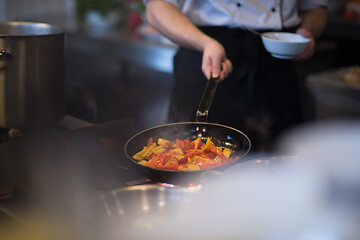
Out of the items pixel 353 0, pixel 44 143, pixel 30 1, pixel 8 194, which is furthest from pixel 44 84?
pixel 353 0

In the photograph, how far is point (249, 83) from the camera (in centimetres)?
151

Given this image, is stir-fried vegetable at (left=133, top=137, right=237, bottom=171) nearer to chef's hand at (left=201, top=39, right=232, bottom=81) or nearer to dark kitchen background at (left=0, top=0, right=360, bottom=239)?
dark kitchen background at (left=0, top=0, right=360, bottom=239)

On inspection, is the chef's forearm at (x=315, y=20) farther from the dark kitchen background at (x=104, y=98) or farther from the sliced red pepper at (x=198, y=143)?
the sliced red pepper at (x=198, y=143)

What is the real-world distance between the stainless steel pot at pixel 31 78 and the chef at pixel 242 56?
0.39 meters

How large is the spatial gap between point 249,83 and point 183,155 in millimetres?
712

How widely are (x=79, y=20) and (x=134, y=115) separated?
2429 millimetres

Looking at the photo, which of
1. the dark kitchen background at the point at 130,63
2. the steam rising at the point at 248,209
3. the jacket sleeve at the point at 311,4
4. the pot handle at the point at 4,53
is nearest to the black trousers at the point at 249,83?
the dark kitchen background at the point at 130,63

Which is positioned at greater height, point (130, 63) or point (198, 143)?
point (198, 143)

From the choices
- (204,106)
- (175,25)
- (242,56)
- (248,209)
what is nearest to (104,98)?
(175,25)

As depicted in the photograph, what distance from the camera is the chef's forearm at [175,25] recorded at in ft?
4.34

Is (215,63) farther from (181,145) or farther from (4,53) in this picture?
(4,53)

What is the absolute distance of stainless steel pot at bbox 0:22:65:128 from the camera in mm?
1066

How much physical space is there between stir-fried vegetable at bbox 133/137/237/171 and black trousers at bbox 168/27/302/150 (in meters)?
0.50

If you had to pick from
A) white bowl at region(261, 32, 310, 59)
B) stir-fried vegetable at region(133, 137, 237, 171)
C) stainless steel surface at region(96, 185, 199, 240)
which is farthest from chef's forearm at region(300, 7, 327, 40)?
stainless steel surface at region(96, 185, 199, 240)
